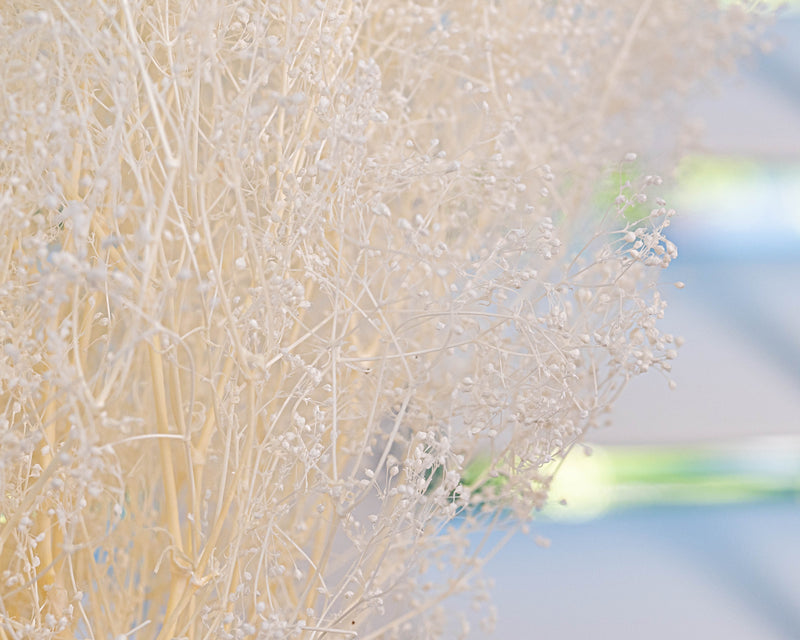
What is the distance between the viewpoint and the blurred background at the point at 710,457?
1072mm

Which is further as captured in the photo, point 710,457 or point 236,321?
point 710,457

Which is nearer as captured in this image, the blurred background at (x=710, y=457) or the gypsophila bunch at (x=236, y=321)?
the gypsophila bunch at (x=236, y=321)

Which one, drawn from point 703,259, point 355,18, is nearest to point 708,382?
point 703,259

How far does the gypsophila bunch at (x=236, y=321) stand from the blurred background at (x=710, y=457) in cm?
50

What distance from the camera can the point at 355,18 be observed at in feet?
1.81

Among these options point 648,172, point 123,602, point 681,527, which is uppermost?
point 648,172

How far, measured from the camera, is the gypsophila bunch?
0.38m

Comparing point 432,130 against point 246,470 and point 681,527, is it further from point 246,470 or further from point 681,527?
point 681,527

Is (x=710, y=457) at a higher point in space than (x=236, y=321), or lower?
lower

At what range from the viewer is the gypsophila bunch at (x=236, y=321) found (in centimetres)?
38

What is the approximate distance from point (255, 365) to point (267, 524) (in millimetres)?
101

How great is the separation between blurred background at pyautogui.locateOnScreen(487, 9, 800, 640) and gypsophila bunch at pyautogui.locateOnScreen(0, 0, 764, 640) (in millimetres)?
500

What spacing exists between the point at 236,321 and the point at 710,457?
103cm

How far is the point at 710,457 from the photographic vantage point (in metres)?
1.27
